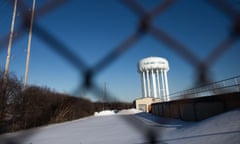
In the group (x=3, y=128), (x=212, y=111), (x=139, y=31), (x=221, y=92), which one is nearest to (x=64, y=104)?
(x=139, y=31)

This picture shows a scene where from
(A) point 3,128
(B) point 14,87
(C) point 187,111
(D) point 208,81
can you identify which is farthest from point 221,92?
(C) point 187,111

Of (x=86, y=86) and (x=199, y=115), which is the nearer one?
(x=86, y=86)

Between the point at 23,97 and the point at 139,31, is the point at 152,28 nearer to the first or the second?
the point at 139,31

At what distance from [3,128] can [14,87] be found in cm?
144

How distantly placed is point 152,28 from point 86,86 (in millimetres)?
208

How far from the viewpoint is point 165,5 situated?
15.8 inches

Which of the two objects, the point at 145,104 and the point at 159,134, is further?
the point at 145,104

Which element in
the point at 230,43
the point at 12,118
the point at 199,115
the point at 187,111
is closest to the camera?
the point at 230,43

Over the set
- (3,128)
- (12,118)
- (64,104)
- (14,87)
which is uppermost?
(14,87)

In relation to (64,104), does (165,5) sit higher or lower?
higher

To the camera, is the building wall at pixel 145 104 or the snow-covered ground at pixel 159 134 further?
the building wall at pixel 145 104

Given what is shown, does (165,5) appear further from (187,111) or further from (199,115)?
(187,111)

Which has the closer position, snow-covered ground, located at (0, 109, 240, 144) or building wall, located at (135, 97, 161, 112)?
snow-covered ground, located at (0, 109, 240, 144)

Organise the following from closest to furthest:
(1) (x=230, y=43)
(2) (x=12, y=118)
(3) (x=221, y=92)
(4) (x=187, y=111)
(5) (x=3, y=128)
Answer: (1) (x=230, y=43) → (3) (x=221, y=92) → (2) (x=12, y=118) → (5) (x=3, y=128) → (4) (x=187, y=111)
